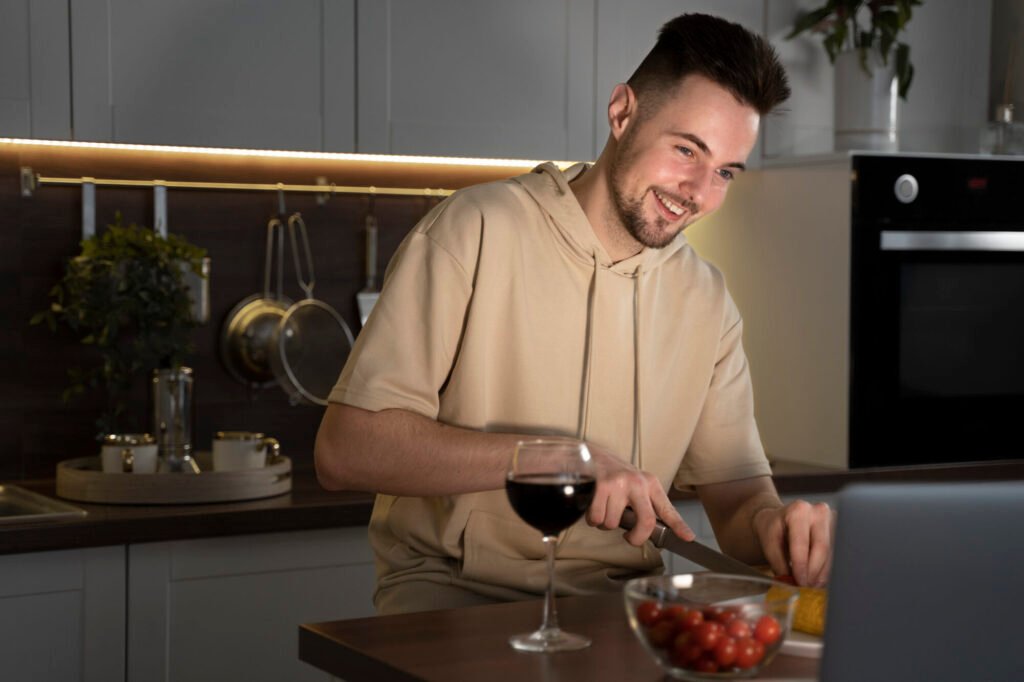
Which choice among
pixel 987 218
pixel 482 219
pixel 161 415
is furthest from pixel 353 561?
pixel 987 218

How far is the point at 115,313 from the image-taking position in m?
2.48

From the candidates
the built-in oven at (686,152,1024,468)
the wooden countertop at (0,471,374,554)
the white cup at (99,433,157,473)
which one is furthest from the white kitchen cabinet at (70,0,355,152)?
the built-in oven at (686,152,1024,468)

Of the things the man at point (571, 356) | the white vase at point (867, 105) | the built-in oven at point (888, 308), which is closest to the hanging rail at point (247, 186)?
the built-in oven at point (888, 308)

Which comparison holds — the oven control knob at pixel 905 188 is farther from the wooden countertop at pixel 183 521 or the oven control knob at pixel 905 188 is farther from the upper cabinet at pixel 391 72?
the wooden countertop at pixel 183 521

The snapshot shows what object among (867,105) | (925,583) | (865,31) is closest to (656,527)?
(925,583)

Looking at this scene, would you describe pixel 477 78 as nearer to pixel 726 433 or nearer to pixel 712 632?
pixel 726 433

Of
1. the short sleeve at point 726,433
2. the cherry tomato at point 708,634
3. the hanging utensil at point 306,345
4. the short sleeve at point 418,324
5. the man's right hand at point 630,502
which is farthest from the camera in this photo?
the hanging utensil at point 306,345

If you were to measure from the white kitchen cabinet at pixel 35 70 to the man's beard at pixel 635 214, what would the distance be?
1.03 m

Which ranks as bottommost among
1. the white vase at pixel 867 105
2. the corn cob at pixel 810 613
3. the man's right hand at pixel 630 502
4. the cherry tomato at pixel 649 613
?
the corn cob at pixel 810 613

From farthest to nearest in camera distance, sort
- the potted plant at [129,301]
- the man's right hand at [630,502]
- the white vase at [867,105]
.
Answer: the white vase at [867,105] → the potted plant at [129,301] → the man's right hand at [630,502]

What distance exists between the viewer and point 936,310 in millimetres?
2834

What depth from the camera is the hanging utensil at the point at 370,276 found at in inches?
114

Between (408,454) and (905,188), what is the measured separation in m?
1.55

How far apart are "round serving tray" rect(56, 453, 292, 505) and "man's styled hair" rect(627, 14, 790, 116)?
992 mm
